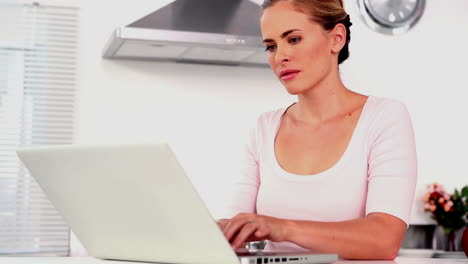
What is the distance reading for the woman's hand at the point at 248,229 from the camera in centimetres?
135

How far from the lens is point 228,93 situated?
157 inches

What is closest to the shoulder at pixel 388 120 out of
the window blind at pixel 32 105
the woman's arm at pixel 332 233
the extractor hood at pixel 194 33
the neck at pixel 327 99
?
the neck at pixel 327 99

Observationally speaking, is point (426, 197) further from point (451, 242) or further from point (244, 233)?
point (244, 233)

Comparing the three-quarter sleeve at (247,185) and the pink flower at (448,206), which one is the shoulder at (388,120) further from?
the pink flower at (448,206)

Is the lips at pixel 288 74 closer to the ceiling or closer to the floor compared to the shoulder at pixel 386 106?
closer to the ceiling

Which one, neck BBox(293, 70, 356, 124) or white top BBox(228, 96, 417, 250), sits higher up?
neck BBox(293, 70, 356, 124)

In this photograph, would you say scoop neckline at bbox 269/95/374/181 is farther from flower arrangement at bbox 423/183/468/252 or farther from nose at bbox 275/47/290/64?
flower arrangement at bbox 423/183/468/252

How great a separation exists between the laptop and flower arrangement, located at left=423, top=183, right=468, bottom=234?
2918 millimetres

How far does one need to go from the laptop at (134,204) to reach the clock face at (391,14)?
3038 millimetres

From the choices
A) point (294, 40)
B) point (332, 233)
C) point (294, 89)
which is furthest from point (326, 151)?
point (332, 233)

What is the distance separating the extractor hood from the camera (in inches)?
133

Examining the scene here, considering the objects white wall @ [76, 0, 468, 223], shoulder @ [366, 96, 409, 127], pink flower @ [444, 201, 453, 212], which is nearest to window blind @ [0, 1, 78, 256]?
white wall @ [76, 0, 468, 223]

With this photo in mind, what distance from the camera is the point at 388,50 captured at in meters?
4.23

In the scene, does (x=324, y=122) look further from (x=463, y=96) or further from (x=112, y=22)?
(x=463, y=96)
